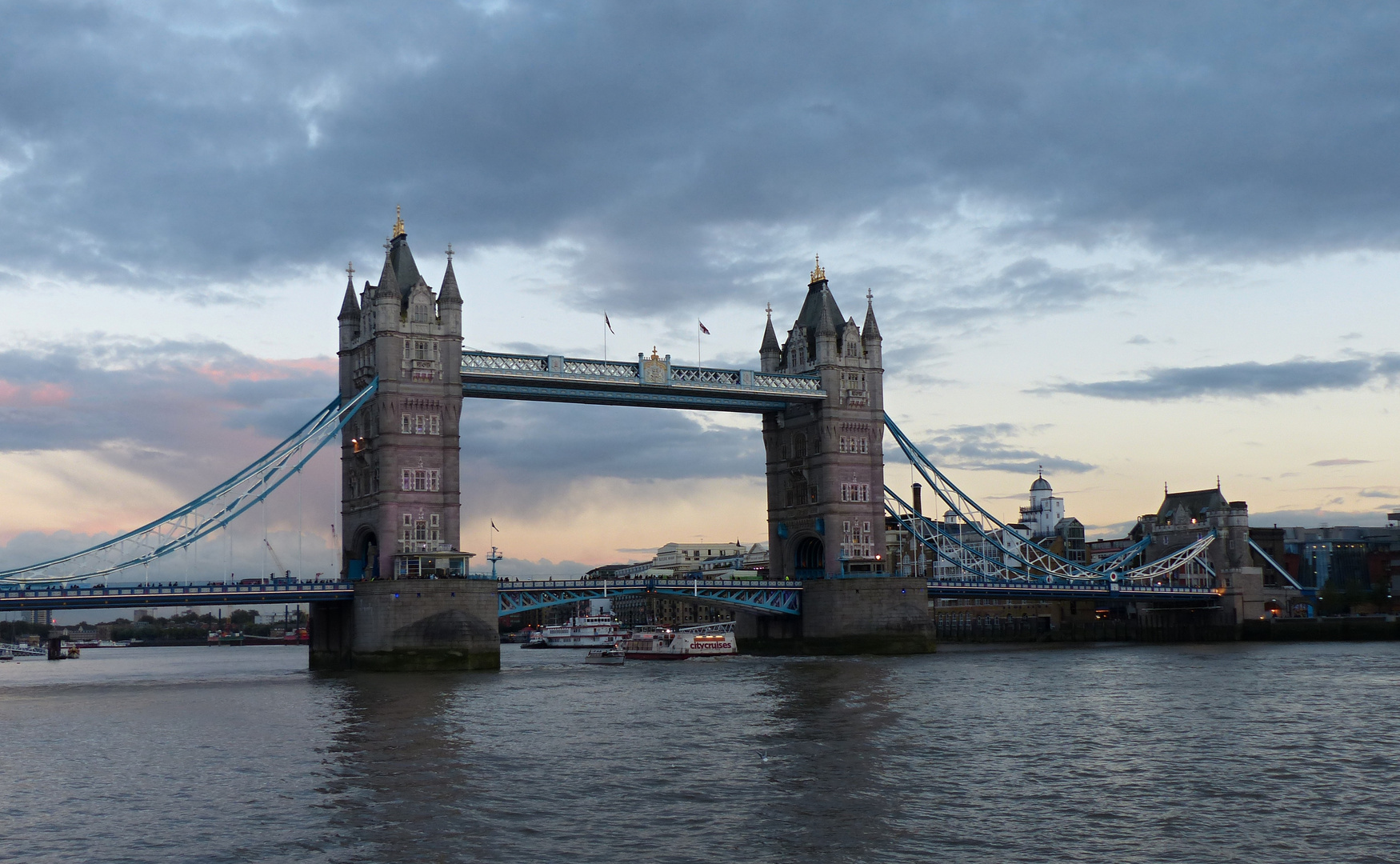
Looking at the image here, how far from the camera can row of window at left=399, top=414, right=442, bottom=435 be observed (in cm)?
8650

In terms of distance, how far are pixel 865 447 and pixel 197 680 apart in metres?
52.3

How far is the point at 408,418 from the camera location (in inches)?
3413

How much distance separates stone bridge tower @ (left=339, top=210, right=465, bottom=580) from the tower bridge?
11 cm

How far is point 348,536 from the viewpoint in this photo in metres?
92.6

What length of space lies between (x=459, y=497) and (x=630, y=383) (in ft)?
48.5

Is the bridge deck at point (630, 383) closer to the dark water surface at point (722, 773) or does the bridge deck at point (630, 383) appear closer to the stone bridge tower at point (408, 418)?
the stone bridge tower at point (408, 418)

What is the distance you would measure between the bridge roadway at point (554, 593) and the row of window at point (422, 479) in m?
7.28

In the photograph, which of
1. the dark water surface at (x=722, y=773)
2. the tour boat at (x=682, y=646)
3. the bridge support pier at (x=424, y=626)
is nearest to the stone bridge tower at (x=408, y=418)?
the bridge support pier at (x=424, y=626)

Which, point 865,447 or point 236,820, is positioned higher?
point 865,447

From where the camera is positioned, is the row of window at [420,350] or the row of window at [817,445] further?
the row of window at [817,445]

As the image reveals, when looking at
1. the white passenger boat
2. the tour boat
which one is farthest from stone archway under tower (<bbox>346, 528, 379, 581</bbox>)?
the white passenger boat

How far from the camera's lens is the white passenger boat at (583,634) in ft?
506

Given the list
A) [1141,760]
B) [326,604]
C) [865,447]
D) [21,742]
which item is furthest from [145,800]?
[865,447]

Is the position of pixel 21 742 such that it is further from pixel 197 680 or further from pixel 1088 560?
pixel 1088 560
